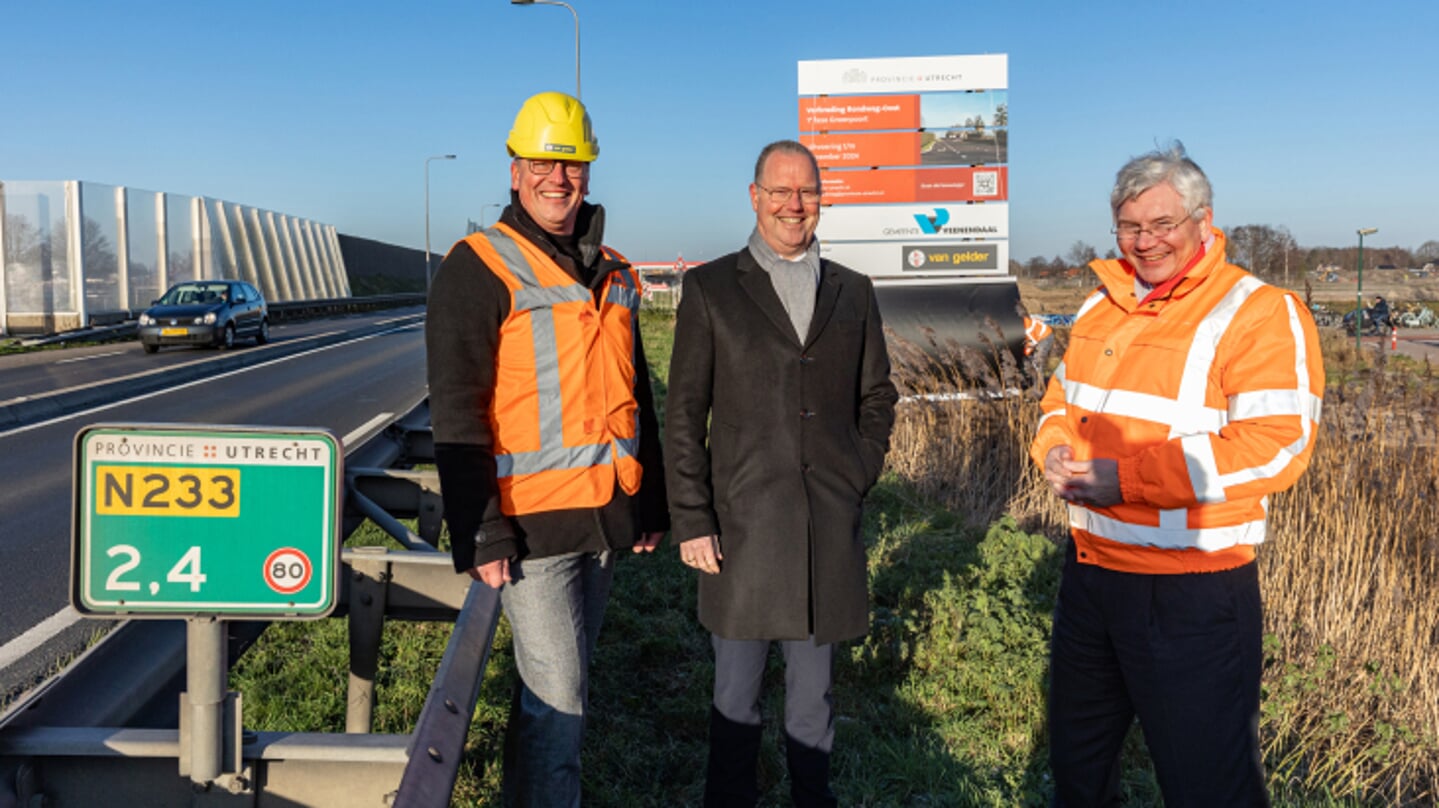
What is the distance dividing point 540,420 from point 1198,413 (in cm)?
165

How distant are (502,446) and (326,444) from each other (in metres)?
0.85

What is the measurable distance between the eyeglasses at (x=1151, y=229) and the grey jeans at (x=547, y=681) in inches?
65.9

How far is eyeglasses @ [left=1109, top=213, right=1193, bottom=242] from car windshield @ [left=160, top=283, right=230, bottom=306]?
2343 cm

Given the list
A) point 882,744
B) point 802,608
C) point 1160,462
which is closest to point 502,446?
point 802,608

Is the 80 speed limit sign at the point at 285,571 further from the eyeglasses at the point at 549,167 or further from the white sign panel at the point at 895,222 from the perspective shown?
the white sign panel at the point at 895,222

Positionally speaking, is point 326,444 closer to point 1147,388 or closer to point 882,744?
point 1147,388

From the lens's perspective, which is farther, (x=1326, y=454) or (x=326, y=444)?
(x=1326, y=454)

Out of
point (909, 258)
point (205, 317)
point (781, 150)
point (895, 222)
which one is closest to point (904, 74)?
point (895, 222)

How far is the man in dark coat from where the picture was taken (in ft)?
10.8

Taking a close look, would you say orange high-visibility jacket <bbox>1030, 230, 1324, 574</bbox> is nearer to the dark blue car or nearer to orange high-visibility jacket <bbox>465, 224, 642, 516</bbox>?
orange high-visibility jacket <bbox>465, 224, 642, 516</bbox>

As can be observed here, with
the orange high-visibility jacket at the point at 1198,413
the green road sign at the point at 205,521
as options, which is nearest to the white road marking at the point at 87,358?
the green road sign at the point at 205,521

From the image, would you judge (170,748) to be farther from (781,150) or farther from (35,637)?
(35,637)

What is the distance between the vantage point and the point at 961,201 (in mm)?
11727

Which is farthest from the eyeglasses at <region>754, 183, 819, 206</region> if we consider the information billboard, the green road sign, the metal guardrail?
the information billboard
